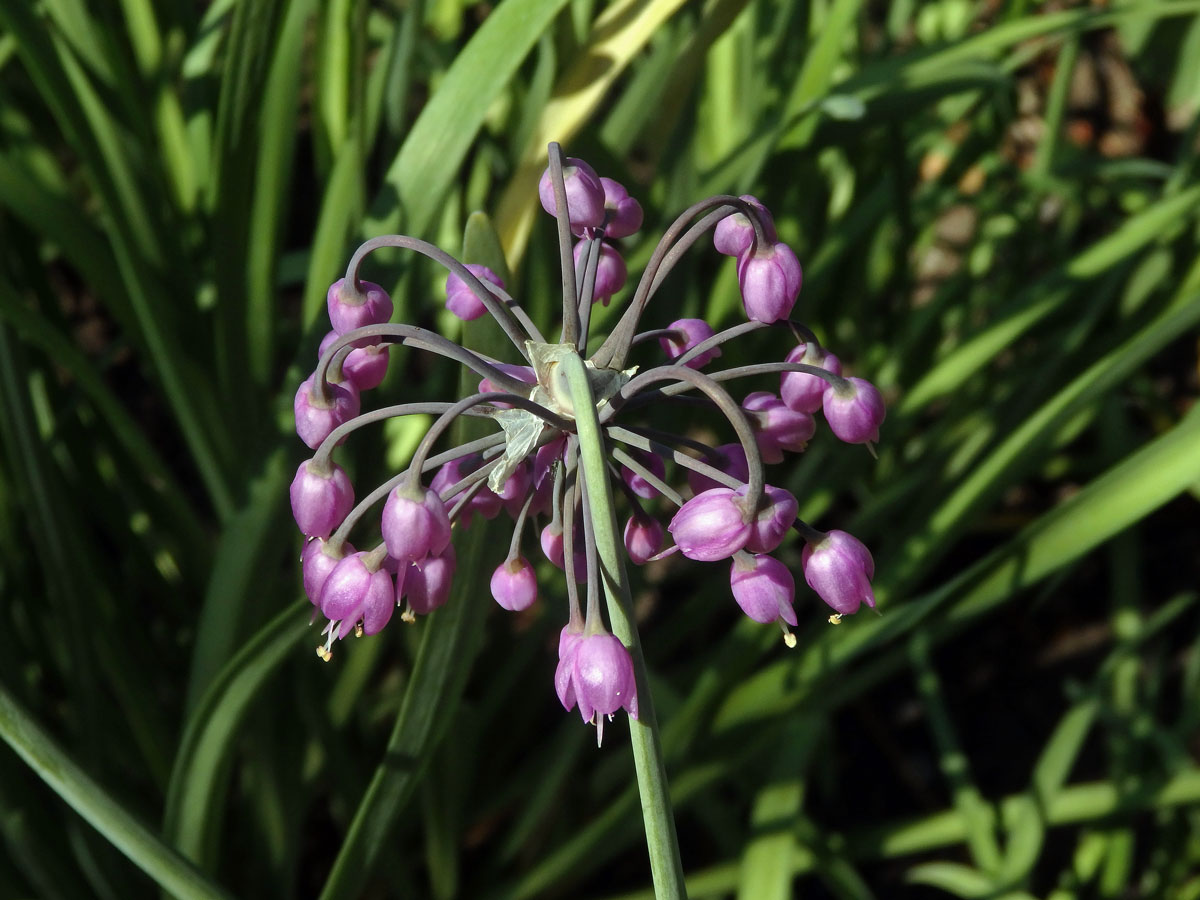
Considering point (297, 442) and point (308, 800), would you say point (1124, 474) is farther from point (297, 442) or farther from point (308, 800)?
point (308, 800)

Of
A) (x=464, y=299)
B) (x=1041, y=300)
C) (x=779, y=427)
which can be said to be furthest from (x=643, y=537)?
(x=1041, y=300)

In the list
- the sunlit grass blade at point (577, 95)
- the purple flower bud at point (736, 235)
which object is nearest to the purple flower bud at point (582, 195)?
the purple flower bud at point (736, 235)

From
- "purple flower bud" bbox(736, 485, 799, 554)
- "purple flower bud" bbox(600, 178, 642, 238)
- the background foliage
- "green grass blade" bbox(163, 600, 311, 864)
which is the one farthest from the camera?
the background foliage

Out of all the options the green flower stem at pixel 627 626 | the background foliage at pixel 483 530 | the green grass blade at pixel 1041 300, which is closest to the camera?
the green flower stem at pixel 627 626

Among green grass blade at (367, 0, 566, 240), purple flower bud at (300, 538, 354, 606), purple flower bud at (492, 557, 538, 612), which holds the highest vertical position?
green grass blade at (367, 0, 566, 240)

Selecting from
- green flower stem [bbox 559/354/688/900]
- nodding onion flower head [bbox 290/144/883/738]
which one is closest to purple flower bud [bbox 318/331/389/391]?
nodding onion flower head [bbox 290/144/883/738]

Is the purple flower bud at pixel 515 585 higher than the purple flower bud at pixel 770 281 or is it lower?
lower

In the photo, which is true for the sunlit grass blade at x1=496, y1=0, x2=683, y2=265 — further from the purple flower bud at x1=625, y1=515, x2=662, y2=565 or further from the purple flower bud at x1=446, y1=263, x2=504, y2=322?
the purple flower bud at x1=625, y1=515, x2=662, y2=565

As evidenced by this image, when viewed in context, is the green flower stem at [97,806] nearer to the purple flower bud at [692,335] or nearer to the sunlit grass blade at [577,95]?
the purple flower bud at [692,335]
